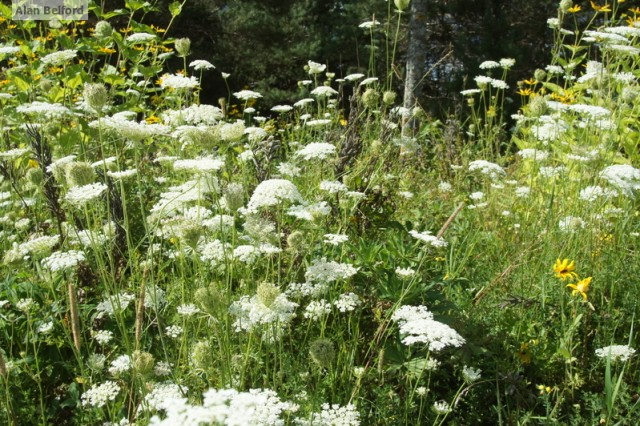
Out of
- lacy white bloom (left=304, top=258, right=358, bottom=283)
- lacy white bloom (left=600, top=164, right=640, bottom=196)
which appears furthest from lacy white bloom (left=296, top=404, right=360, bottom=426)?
lacy white bloom (left=600, top=164, right=640, bottom=196)

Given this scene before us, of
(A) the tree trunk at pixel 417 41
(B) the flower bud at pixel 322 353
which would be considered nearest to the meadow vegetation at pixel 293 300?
(B) the flower bud at pixel 322 353

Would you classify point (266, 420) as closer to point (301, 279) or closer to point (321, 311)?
point (321, 311)

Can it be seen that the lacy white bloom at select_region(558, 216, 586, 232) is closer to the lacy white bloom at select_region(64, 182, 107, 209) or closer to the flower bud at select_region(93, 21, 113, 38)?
the lacy white bloom at select_region(64, 182, 107, 209)

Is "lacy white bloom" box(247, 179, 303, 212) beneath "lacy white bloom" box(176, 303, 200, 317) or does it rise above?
above

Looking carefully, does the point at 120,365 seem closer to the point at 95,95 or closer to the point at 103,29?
the point at 95,95

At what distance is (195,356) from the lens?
1.62 meters

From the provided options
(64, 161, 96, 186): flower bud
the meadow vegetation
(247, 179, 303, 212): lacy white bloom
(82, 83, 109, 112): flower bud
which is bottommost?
the meadow vegetation

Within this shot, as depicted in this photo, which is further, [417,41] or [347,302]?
[417,41]

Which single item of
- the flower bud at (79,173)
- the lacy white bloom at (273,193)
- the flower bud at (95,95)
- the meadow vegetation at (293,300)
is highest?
the flower bud at (95,95)

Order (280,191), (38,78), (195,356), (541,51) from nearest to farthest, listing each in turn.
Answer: (195,356) < (280,191) < (38,78) < (541,51)

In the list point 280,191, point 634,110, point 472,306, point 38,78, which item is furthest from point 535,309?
point 38,78

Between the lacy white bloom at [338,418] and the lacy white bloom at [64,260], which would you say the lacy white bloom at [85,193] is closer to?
the lacy white bloom at [64,260]

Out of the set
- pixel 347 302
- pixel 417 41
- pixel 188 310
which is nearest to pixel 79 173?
pixel 188 310

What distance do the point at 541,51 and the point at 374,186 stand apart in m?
11.7
